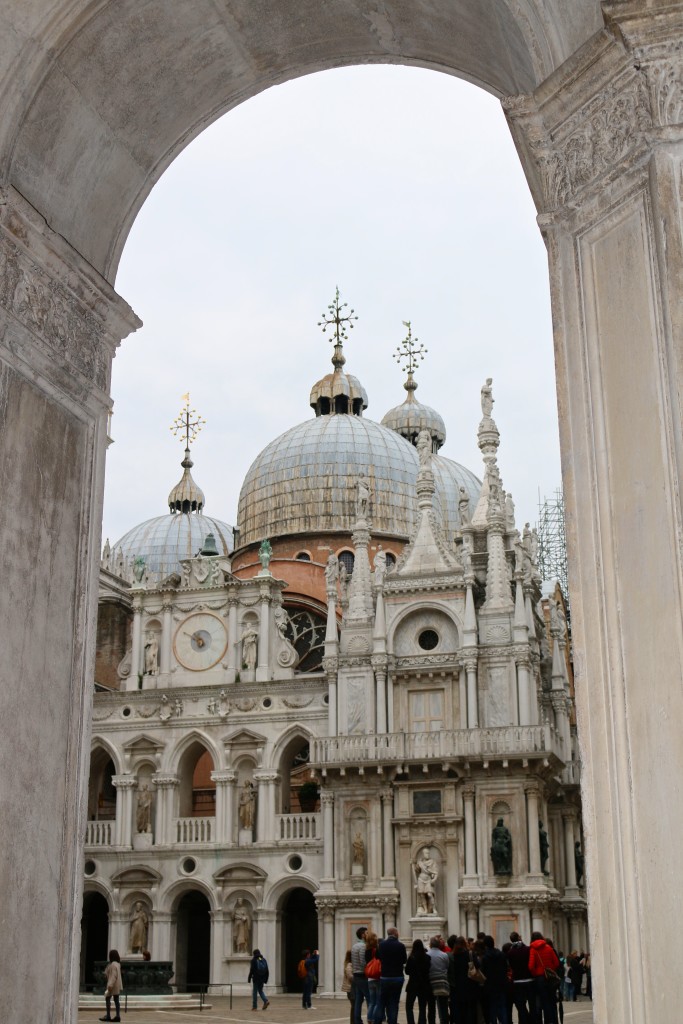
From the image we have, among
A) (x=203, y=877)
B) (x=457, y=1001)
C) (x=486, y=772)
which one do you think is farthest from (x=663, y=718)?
(x=203, y=877)

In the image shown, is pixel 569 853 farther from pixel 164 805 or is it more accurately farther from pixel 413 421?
pixel 413 421

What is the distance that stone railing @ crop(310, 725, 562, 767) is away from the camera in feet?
93.5

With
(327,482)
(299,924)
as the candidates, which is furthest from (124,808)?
(327,482)

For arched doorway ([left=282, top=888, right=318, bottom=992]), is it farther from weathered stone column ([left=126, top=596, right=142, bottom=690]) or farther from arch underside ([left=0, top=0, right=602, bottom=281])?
arch underside ([left=0, top=0, right=602, bottom=281])

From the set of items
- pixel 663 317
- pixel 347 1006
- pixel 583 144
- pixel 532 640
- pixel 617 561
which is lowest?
pixel 347 1006

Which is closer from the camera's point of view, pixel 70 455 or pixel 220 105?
pixel 70 455

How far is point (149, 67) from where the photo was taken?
6.91 meters

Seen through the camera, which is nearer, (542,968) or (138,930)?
(542,968)

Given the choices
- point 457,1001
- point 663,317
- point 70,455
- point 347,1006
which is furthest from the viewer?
point 347,1006

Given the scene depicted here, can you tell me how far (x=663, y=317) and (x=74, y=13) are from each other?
3487 millimetres

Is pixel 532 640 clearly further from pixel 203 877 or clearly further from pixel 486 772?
pixel 203 877

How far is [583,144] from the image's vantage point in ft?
17.1

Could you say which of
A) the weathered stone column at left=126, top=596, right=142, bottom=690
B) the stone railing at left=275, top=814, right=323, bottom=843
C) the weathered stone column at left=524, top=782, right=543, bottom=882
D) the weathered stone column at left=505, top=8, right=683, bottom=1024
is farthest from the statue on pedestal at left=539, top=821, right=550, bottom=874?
the weathered stone column at left=505, top=8, right=683, bottom=1024

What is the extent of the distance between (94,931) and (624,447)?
3221 centimetres
